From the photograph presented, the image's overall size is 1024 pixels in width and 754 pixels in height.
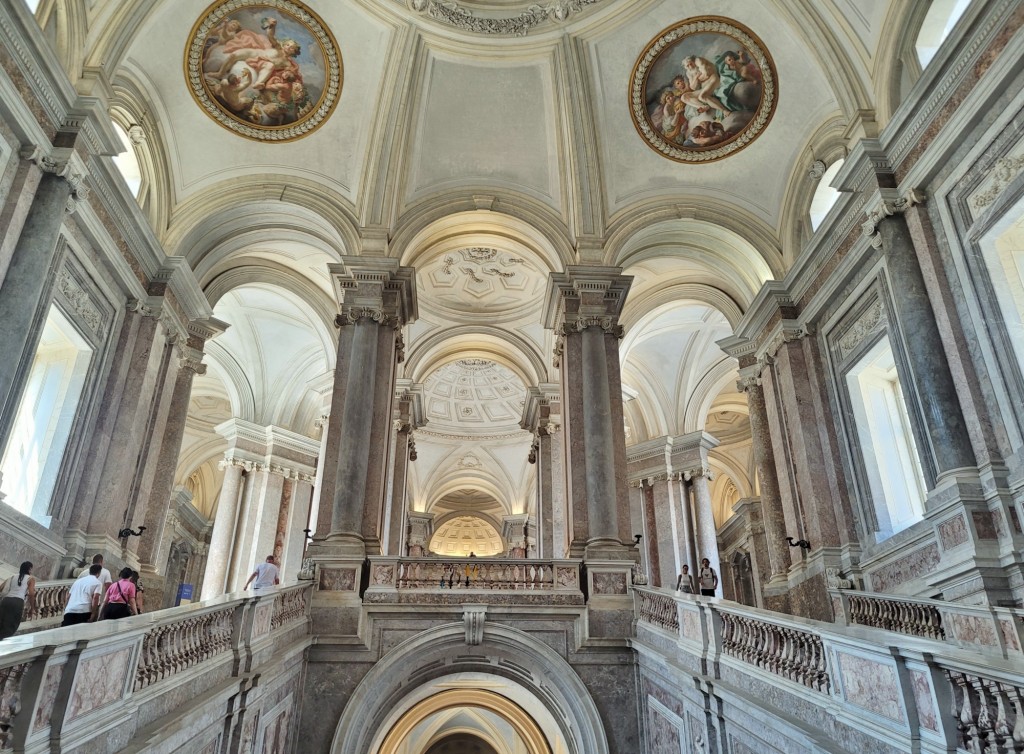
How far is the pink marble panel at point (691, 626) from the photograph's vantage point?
812 cm

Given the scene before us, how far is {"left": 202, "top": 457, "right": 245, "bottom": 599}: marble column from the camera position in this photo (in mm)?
19234

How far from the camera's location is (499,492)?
102 feet

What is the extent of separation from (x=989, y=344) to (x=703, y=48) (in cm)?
835

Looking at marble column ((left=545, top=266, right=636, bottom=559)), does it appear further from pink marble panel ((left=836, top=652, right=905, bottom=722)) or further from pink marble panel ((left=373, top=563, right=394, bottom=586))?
pink marble panel ((left=836, top=652, right=905, bottom=722))

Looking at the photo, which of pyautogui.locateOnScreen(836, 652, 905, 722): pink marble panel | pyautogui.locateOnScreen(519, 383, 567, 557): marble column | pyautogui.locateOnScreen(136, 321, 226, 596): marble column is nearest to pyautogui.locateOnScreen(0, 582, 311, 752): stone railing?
pyautogui.locateOnScreen(836, 652, 905, 722): pink marble panel

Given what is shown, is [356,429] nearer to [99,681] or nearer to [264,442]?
[99,681]

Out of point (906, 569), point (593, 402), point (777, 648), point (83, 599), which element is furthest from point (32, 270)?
point (906, 569)

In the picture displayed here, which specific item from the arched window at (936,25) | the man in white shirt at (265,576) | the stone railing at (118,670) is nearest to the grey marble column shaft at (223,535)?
the man in white shirt at (265,576)

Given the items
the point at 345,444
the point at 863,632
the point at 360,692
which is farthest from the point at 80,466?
the point at 863,632

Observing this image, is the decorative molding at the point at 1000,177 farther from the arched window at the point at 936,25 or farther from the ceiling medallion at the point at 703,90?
the ceiling medallion at the point at 703,90

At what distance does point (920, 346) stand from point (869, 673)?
6.15 m

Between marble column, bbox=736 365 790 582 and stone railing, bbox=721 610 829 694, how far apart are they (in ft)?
21.1

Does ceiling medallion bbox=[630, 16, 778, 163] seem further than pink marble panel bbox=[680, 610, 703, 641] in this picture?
Yes

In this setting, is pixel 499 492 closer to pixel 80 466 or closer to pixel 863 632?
pixel 80 466
